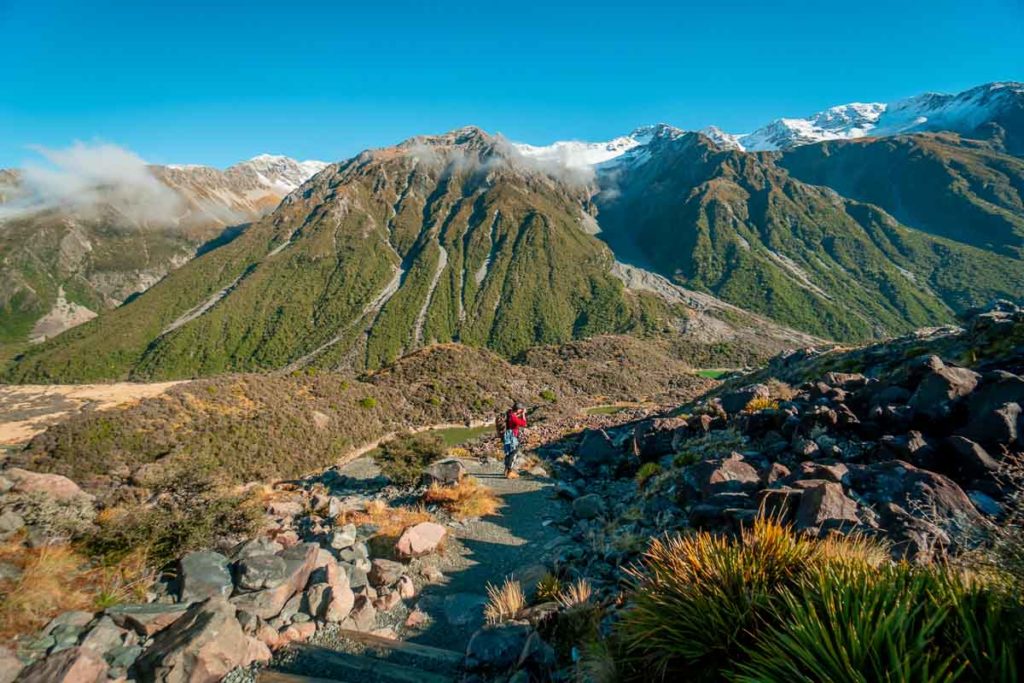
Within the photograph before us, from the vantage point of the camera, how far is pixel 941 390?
10.7 m

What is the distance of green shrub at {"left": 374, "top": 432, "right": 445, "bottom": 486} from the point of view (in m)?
16.7

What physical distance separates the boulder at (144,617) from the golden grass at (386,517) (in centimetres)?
492

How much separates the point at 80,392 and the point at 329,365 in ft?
409

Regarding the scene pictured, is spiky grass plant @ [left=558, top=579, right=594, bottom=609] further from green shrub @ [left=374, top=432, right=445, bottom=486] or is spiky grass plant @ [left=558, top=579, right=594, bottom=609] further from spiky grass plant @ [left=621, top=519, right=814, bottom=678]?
green shrub @ [left=374, top=432, right=445, bottom=486]

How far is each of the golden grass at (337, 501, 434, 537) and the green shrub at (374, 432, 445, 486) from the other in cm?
244

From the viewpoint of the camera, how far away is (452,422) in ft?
147

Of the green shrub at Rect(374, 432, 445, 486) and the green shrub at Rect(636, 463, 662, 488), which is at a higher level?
the green shrub at Rect(636, 463, 662, 488)

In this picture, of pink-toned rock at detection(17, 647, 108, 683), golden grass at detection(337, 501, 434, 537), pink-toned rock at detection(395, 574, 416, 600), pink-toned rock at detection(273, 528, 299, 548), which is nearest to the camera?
pink-toned rock at detection(17, 647, 108, 683)

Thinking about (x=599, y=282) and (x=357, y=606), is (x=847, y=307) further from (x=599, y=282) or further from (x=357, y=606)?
(x=357, y=606)

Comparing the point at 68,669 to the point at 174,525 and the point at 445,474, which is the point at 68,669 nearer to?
the point at 174,525

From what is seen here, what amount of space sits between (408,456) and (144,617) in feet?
37.0

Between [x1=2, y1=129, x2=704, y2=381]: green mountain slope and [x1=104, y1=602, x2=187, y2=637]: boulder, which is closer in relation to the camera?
[x1=104, y1=602, x2=187, y2=637]: boulder

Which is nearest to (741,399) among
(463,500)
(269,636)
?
(463,500)

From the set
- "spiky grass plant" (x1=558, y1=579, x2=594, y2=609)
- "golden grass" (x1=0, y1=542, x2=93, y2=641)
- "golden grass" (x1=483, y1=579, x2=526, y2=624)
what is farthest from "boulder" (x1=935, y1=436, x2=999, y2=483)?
"golden grass" (x1=0, y1=542, x2=93, y2=641)
